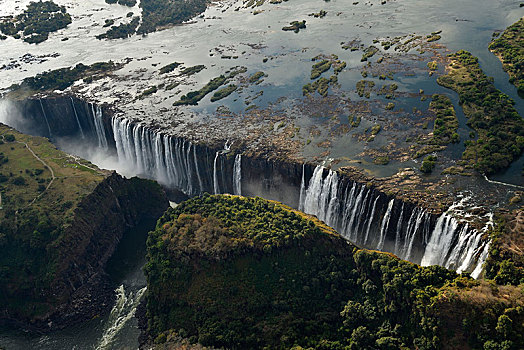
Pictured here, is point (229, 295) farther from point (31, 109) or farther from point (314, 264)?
point (31, 109)

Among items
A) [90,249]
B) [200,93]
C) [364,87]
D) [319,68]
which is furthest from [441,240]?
[200,93]

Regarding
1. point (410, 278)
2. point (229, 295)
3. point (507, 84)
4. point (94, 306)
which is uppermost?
point (507, 84)

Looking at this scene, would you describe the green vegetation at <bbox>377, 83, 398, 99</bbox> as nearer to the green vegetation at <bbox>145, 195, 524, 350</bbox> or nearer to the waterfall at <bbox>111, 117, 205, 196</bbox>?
the green vegetation at <bbox>145, 195, 524, 350</bbox>

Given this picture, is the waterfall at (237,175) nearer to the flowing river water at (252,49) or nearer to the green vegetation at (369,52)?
the flowing river water at (252,49)

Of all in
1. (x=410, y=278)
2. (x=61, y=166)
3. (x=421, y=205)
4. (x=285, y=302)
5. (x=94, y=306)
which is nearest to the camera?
(x=410, y=278)

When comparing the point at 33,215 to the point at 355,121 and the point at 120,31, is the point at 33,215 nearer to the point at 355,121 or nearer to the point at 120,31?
A: the point at 355,121

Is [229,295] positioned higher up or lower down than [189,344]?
higher up

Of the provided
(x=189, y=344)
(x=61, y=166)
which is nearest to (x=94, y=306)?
(x=189, y=344)
